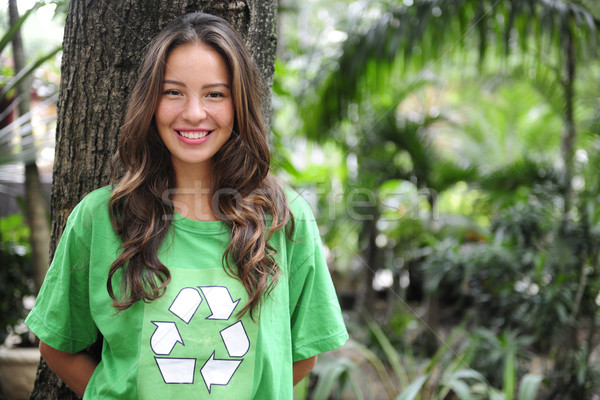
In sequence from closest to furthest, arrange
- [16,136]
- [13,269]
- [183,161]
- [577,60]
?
1. [183,161]
2. [16,136]
3. [13,269]
4. [577,60]

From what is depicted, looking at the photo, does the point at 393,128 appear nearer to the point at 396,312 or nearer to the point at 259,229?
the point at 396,312

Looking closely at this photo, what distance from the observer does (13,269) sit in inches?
114

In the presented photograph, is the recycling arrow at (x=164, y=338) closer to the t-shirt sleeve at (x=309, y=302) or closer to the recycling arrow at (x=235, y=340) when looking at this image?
the recycling arrow at (x=235, y=340)

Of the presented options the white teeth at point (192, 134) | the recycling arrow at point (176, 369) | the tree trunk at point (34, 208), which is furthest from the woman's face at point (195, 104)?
the tree trunk at point (34, 208)

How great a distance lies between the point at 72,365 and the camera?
3.76 feet

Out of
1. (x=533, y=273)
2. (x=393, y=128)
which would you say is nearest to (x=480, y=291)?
(x=533, y=273)

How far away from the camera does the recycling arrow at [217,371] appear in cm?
103

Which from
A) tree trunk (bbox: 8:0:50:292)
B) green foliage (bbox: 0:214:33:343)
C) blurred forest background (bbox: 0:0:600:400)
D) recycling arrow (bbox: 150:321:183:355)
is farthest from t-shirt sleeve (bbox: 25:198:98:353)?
green foliage (bbox: 0:214:33:343)

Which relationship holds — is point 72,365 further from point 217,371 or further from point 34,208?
point 34,208

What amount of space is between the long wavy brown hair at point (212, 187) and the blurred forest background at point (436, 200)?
30.5 inches

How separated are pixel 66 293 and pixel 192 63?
0.55m

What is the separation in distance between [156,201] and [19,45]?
176 cm

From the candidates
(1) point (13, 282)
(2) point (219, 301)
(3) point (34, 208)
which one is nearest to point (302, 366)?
(2) point (219, 301)

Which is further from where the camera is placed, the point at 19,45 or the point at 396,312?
the point at 396,312
